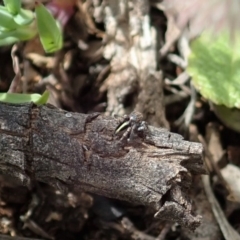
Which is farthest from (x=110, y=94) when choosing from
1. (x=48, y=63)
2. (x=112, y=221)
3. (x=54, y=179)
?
(x=54, y=179)

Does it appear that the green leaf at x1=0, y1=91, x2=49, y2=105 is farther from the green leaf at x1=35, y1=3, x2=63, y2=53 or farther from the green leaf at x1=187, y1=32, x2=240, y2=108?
the green leaf at x1=187, y1=32, x2=240, y2=108

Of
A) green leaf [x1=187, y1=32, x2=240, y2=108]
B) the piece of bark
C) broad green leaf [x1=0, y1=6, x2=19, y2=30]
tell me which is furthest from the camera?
green leaf [x1=187, y1=32, x2=240, y2=108]

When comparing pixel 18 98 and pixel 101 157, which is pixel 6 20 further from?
pixel 101 157

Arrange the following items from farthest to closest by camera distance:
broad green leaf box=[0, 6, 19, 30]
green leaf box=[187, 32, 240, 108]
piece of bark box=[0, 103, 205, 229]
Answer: green leaf box=[187, 32, 240, 108], broad green leaf box=[0, 6, 19, 30], piece of bark box=[0, 103, 205, 229]

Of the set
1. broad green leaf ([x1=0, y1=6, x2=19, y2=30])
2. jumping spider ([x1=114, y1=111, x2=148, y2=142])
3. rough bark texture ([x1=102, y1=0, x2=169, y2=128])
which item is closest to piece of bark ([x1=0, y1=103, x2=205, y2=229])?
jumping spider ([x1=114, y1=111, x2=148, y2=142])

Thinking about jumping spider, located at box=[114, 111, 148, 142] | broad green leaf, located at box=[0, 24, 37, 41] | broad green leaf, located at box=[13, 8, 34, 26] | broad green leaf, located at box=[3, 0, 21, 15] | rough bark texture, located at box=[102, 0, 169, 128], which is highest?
broad green leaf, located at box=[3, 0, 21, 15]

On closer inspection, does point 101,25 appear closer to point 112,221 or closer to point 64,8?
point 64,8

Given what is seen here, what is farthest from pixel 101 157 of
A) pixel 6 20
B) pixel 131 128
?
pixel 6 20

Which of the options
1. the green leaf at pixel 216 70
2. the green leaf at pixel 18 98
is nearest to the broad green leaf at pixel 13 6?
the green leaf at pixel 18 98
